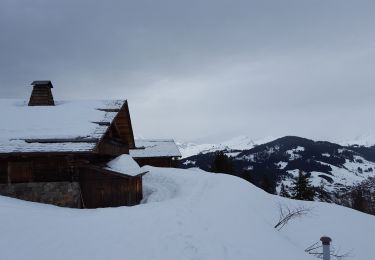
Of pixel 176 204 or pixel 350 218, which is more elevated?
pixel 176 204

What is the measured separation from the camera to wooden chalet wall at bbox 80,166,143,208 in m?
21.5

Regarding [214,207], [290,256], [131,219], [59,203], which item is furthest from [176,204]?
[59,203]

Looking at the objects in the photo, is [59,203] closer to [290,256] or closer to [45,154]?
[45,154]

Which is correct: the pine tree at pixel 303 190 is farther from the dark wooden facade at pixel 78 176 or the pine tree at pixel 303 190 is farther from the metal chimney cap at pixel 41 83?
the metal chimney cap at pixel 41 83

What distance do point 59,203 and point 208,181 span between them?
31.0 ft

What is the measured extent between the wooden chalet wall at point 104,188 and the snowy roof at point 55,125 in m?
2.09

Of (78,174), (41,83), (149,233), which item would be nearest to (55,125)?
(78,174)

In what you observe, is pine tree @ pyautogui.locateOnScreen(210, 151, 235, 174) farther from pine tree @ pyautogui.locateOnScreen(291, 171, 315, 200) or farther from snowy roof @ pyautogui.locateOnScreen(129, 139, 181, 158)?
pine tree @ pyautogui.locateOnScreen(291, 171, 315, 200)

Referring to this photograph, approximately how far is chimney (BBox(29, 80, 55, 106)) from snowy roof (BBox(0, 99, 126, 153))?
820mm

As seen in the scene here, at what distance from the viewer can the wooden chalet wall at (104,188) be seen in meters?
21.5

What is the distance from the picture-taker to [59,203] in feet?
67.4

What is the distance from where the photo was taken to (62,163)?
20906 mm

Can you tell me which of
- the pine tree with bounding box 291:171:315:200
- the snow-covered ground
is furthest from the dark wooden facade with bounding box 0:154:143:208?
the pine tree with bounding box 291:171:315:200

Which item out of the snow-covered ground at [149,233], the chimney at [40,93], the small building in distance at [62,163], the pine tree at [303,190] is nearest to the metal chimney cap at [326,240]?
the snow-covered ground at [149,233]
